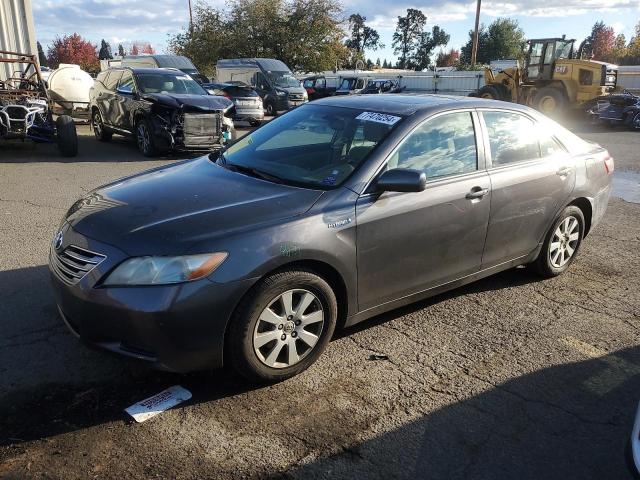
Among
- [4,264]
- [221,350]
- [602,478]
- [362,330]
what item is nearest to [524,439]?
[602,478]

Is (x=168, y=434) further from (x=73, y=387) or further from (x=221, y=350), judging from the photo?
(x=73, y=387)

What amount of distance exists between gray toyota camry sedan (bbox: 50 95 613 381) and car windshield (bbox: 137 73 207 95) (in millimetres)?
7706

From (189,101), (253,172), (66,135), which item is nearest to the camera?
(253,172)

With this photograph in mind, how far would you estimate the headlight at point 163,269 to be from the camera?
272cm

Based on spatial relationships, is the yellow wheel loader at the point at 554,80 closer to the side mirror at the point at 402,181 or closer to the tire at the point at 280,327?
the side mirror at the point at 402,181

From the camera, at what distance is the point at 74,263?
117 inches

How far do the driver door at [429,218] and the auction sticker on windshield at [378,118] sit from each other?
17cm

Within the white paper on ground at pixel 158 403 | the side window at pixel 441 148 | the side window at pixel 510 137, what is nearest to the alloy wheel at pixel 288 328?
the white paper on ground at pixel 158 403

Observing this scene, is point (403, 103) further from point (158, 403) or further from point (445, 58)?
point (445, 58)

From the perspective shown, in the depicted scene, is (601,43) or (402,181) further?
(601,43)

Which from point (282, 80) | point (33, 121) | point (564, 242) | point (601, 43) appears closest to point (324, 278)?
point (564, 242)

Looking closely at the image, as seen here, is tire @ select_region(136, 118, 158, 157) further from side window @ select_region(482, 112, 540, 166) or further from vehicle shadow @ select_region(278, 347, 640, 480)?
vehicle shadow @ select_region(278, 347, 640, 480)

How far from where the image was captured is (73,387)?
9.96 feet

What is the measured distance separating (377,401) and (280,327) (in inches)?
26.8
